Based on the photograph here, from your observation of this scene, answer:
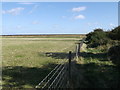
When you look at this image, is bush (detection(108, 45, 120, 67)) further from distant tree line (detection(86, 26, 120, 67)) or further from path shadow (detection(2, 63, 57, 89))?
path shadow (detection(2, 63, 57, 89))

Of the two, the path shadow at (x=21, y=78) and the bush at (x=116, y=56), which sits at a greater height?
the bush at (x=116, y=56)

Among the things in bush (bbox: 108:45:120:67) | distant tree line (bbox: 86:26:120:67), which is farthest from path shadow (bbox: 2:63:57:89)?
distant tree line (bbox: 86:26:120:67)

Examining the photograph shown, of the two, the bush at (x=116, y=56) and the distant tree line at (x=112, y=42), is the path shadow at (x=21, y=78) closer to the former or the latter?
the bush at (x=116, y=56)

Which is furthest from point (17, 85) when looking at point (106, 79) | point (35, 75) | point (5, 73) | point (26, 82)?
point (106, 79)

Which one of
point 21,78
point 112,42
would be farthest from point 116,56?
point 112,42

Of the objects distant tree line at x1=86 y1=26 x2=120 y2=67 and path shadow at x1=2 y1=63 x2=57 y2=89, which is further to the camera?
distant tree line at x1=86 y1=26 x2=120 y2=67

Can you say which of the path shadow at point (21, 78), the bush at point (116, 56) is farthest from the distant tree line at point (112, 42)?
the path shadow at point (21, 78)

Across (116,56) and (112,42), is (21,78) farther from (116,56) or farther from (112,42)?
(112,42)

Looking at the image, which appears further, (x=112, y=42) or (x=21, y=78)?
(x=112, y=42)

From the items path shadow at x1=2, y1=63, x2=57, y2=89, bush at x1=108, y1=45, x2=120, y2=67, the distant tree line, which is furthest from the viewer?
the distant tree line

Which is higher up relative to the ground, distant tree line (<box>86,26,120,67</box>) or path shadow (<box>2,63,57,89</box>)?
distant tree line (<box>86,26,120,67</box>)

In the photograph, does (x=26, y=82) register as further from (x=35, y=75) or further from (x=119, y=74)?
(x=119, y=74)

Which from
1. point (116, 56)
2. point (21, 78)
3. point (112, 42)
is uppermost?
point (112, 42)

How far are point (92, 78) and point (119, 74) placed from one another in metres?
1.26
